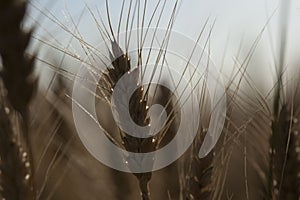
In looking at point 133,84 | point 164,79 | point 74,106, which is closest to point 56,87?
point 164,79

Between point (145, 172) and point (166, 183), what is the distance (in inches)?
37.0

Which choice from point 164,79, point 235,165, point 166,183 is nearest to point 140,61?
point 166,183

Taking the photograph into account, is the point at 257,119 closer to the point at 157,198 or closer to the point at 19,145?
the point at 157,198

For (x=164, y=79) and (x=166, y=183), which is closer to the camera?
(x=166, y=183)

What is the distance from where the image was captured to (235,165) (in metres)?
4.05

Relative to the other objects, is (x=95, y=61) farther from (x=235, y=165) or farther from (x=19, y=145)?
(x=235, y=165)

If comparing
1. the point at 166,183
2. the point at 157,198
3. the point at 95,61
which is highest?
the point at 95,61

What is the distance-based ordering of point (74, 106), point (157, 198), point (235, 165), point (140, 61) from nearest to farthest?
point (140, 61)
point (74, 106)
point (157, 198)
point (235, 165)

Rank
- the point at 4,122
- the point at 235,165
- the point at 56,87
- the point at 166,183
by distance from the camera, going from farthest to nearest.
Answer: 1. the point at 235,165
2. the point at 56,87
3. the point at 166,183
4. the point at 4,122

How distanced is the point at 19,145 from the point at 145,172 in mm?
334

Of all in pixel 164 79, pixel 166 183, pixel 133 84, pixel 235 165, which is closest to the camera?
pixel 133 84

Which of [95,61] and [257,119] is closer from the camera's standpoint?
[95,61]

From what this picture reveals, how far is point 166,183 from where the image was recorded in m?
2.28

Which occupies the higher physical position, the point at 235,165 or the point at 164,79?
the point at 164,79
